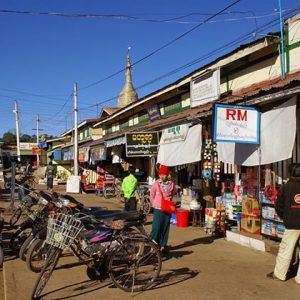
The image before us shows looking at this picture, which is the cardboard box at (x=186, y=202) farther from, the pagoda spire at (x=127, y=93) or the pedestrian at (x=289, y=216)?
the pagoda spire at (x=127, y=93)

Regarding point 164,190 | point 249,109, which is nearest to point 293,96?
point 249,109

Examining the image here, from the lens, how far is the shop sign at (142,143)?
583 inches

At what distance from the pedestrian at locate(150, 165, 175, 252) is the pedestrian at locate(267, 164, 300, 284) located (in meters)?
2.29

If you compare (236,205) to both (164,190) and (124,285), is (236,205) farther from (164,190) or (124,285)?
(124,285)

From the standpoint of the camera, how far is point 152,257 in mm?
6363

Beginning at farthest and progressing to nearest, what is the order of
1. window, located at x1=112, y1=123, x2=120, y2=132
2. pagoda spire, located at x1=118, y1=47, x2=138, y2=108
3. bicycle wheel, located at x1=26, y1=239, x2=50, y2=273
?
pagoda spire, located at x1=118, y1=47, x2=138, y2=108 < window, located at x1=112, y1=123, x2=120, y2=132 < bicycle wheel, located at x1=26, y1=239, x2=50, y2=273

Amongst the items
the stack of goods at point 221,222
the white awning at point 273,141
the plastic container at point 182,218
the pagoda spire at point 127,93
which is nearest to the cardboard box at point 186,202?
the plastic container at point 182,218

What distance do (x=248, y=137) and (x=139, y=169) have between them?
519 inches

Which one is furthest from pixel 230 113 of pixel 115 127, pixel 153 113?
pixel 115 127

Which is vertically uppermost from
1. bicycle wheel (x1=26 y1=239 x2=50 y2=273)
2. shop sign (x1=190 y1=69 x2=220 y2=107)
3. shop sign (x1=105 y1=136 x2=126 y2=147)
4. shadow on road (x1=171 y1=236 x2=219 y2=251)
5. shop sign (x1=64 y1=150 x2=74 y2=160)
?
shop sign (x1=190 y1=69 x2=220 y2=107)

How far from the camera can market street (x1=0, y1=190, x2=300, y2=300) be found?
6.20 m

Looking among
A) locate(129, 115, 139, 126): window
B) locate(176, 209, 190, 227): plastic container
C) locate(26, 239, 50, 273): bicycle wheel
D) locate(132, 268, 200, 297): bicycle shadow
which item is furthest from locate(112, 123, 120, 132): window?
locate(132, 268, 200, 297): bicycle shadow

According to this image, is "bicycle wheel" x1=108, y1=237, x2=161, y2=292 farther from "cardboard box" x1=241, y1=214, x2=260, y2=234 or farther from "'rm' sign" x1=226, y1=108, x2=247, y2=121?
"cardboard box" x1=241, y1=214, x2=260, y2=234

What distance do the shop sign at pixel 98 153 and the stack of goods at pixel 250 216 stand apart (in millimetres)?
12975
